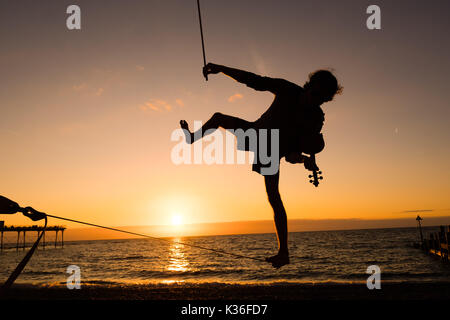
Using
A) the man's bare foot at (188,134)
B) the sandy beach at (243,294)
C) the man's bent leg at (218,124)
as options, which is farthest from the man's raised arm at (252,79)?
the sandy beach at (243,294)

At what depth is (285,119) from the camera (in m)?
3.91

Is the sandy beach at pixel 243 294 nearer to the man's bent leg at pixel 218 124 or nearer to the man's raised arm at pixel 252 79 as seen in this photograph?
the man's bent leg at pixel 218 124

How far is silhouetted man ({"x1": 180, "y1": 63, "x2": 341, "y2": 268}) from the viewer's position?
3.72 metres

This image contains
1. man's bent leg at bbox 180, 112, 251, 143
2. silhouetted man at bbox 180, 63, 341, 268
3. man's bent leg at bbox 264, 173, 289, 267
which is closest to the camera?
silhouetted man at bbox 180, 63, 341, 268

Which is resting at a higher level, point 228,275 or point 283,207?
point 283,207

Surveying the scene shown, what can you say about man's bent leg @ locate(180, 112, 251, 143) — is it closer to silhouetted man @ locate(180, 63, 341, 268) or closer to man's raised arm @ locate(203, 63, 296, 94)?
silhouetted man @ locate(180, 63, 341, 268)

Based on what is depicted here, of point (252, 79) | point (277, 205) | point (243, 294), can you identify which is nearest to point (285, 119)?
point (252, 79)

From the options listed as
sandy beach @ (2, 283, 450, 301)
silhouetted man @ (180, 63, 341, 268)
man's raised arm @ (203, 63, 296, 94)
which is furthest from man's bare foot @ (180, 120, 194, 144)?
sandy beach @ (2, 283, 450, 301)

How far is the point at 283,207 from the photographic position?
3975 mm

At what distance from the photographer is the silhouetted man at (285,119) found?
3.72m

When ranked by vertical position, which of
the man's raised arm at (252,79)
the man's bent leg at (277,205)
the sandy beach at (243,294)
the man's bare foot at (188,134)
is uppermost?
the man's raised arm at (252,79)

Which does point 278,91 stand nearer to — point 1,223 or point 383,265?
point 1,223
